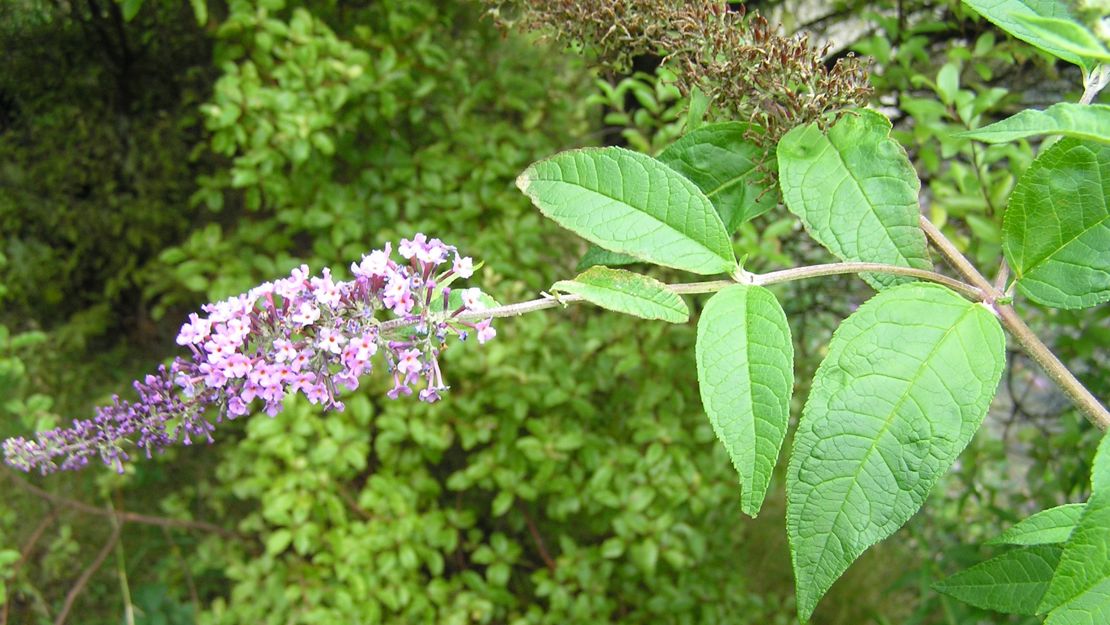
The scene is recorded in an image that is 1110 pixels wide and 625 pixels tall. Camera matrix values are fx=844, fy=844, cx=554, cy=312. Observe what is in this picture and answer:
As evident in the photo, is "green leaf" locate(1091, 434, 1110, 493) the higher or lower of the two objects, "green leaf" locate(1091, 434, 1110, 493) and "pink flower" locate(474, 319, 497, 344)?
the lower

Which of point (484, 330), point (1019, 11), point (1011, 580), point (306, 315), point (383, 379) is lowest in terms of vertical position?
point (1011, 580)

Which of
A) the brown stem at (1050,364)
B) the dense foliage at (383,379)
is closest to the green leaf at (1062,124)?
the brown stem at (1050,364)

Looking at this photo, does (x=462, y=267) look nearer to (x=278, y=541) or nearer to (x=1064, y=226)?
(x=1064, y=226)

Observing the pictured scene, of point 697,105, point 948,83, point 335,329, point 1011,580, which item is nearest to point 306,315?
point 335,329

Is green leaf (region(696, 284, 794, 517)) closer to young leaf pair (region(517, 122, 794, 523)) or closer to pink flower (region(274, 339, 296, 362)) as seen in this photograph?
young leaf pair (region(517, 122, 794, 523))

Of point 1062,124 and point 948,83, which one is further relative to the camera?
point 948,83

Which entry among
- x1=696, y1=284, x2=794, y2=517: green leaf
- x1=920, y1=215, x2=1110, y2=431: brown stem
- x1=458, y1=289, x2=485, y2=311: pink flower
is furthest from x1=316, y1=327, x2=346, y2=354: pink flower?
x1=920, y1=215, x2=1110, y2=431: brown stem

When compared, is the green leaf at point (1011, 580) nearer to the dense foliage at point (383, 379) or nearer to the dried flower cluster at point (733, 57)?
the dried flower cluster at point (733, 57)

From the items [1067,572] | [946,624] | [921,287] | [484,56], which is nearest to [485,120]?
[484,56]
